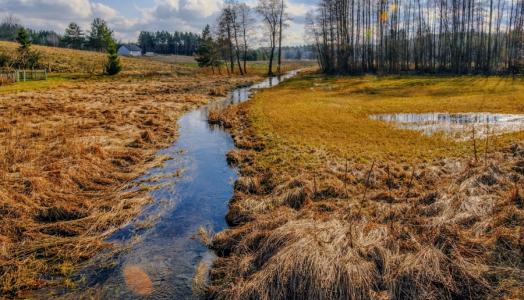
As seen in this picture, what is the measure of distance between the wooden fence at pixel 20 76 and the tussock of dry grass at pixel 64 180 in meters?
17.9

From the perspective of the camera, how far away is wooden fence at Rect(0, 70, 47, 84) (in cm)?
3617

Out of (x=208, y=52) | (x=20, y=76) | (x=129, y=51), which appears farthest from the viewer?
(x=129, y=51)

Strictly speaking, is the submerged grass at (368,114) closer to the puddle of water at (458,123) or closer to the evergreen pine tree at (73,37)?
the puddle of water at (458,123)

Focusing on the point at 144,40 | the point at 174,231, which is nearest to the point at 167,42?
the point at 144,40

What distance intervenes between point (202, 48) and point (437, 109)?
162ft

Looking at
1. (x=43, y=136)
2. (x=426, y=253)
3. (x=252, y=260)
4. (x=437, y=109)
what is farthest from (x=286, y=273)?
(x=437, y=109)

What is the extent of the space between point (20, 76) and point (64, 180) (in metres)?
37.9

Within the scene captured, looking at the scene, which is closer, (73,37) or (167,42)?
(73,37)

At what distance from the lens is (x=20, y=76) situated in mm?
39406

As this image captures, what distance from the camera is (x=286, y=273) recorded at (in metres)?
5.56

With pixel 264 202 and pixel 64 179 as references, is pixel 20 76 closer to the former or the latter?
pixel 64 179

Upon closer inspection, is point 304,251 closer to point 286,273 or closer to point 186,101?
point 286,273

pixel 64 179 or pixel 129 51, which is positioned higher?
pixel 129 51

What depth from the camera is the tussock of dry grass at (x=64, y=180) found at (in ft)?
23.0
